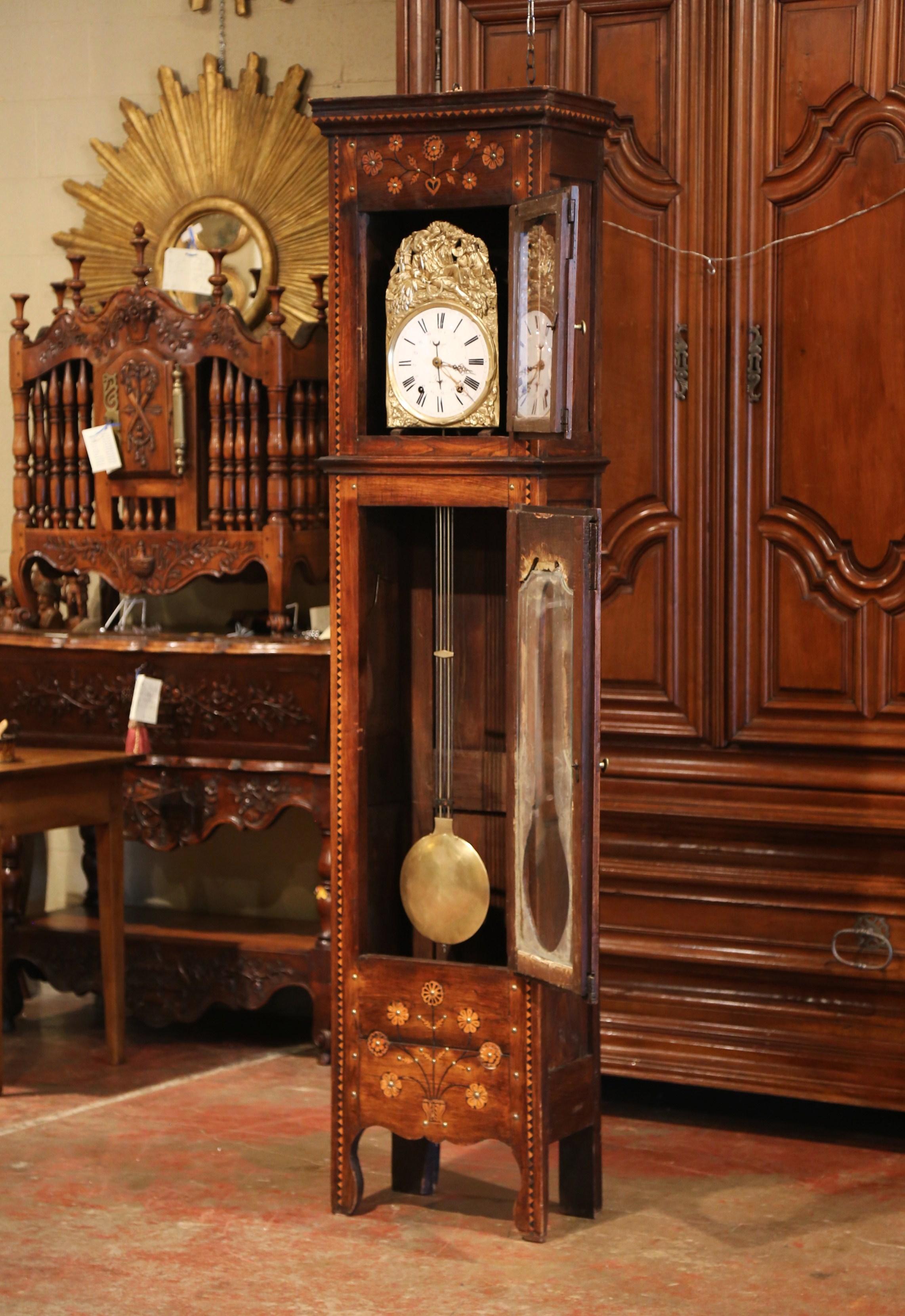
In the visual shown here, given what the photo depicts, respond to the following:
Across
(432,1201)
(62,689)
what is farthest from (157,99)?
(432,1201)

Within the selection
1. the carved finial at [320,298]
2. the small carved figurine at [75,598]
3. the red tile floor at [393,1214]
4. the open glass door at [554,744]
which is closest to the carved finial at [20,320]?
the small carved figurine at [75,598]

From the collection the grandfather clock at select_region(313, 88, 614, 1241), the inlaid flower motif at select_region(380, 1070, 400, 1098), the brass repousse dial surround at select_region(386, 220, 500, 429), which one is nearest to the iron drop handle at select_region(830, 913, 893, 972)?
the grandfather clock at select_region(313, 88, 614, 1241)

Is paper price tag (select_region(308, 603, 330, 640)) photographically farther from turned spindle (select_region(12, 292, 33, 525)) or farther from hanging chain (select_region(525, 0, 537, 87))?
hanging chain (select_region(525, 0, 537, 87))

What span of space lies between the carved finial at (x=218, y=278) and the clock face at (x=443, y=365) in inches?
50.4

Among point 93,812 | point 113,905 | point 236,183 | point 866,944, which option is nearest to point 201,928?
point 113,905

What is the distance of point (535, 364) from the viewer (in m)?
3.09

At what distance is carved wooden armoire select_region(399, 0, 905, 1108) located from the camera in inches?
145

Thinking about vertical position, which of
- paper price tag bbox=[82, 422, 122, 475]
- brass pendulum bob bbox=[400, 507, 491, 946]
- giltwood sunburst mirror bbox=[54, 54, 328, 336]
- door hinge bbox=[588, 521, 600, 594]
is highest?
giltwood sunburst mirror bbox=[54, 54, 328, 336]

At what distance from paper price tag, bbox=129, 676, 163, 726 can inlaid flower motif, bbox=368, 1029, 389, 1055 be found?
1386 mm

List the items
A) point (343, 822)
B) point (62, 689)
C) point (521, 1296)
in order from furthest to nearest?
point (62, 689) < point (343, 822) < point (521, 1296)

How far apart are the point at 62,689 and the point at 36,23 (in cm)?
200

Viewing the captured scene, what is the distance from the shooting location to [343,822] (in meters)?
3.33

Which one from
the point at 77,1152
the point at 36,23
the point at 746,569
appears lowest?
the point at 77,1152

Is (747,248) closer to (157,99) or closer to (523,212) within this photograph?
(523,212)
